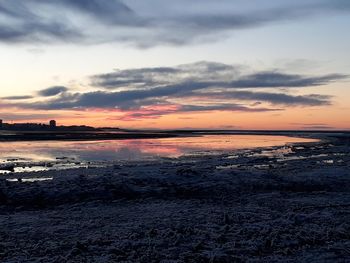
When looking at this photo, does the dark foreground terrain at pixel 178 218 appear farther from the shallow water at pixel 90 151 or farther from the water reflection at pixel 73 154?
the shallow water at pixel 90 151

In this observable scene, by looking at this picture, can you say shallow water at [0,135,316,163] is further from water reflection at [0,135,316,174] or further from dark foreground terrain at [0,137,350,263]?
dark foreground terrain at [0,137,350,263]

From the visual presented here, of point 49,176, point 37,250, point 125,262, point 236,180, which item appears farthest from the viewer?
point 49,176

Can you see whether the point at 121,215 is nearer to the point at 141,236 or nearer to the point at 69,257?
the point at 141,236

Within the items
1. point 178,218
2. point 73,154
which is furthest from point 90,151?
point 178,218

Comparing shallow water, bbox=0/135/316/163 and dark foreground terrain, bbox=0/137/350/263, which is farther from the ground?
shallow water, bbox=0/135/316/163

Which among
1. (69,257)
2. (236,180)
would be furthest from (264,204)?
(69,257)

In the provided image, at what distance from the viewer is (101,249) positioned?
29.5ft

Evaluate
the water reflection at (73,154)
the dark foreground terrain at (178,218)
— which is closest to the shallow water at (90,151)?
the water reflection at (73,154)

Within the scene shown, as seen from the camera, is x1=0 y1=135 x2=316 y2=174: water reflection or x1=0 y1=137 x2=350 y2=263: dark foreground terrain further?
x1=0 y1=135 x2=316 y2=174: water reflection

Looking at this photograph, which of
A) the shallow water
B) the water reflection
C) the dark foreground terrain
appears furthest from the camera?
the shallow water

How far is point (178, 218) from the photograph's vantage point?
11656 millimetres

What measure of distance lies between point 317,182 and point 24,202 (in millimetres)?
12095

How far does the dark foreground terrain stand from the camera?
8.80 meters

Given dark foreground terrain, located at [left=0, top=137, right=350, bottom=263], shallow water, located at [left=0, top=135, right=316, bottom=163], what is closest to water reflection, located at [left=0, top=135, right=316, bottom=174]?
shallow water, located at [left=0, top=135, right=316, bottom=163]
